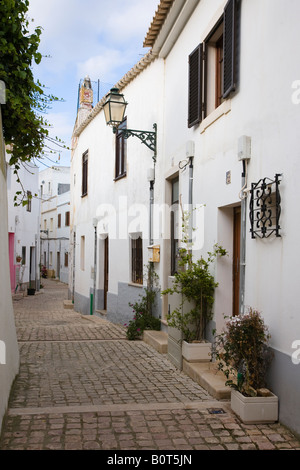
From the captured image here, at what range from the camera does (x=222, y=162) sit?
6.26 m

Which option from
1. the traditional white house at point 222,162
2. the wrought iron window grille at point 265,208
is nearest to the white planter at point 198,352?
the traditional white house at point 222,162

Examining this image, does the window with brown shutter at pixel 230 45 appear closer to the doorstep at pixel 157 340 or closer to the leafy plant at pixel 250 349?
the leafy plant at pixel 250 349

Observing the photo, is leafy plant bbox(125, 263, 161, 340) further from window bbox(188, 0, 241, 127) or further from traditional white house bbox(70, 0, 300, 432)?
window bbox(188, 0, 241, 127)

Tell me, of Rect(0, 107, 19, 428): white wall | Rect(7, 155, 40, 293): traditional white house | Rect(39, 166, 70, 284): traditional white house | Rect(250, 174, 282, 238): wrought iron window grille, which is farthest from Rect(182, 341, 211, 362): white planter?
Rect(39, 166, 70, 284): traditional white house

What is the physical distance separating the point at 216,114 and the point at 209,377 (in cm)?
354

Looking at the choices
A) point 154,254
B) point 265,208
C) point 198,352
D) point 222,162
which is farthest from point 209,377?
point 154,254

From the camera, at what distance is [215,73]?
23.1ft

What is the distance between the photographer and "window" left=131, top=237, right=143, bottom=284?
11062mm

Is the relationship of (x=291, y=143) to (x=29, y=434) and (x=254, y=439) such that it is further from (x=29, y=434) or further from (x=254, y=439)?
(x=29, y=434)

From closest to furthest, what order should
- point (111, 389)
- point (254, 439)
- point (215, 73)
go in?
point (254, 439), point (111, 389), point (215, 73)

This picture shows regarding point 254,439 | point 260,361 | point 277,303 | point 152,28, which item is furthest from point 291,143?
point 152,28

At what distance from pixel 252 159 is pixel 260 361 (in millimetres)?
2216

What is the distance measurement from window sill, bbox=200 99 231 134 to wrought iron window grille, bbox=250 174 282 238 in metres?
1.49

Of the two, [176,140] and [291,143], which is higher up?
[176,140]
